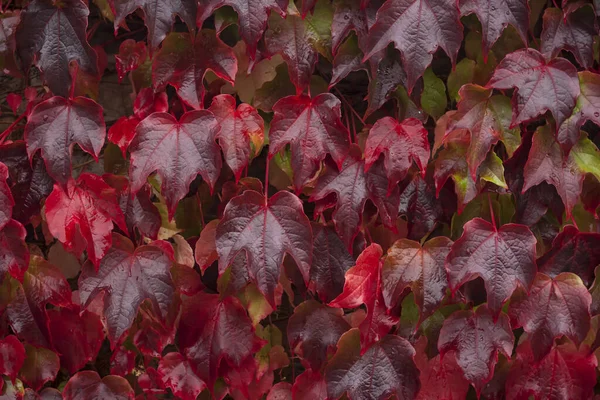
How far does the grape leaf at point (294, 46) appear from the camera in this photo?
180 centimetres

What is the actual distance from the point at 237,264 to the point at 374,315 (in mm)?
355

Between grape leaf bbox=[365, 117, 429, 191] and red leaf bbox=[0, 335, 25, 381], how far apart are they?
39.7 inches

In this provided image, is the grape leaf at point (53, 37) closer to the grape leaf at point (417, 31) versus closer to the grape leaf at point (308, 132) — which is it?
the grape leaf at point (308, 132)

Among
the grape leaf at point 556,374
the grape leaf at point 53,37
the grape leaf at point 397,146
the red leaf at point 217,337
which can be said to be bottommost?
the grape leaf at point 556,374

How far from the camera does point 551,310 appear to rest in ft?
5.70

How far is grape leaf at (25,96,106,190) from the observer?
174 centimetres

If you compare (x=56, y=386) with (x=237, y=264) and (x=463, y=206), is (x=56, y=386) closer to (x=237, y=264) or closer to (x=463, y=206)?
(x=237, y=264)

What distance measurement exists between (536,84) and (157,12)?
2.90ft

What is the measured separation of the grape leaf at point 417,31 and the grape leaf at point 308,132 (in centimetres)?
18

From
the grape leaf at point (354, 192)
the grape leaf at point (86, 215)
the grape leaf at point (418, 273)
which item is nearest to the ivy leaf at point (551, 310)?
the grape leaf at point (418, 273)

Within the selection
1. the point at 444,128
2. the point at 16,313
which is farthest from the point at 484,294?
the point at 16,313

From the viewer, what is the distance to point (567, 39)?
1.83m

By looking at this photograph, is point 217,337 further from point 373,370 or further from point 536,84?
point 536,84

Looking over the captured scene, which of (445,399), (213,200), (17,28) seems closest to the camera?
(17,28)
